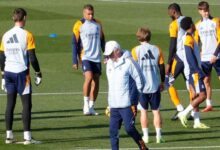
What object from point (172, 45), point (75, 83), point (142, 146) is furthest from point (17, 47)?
point (75, 83)

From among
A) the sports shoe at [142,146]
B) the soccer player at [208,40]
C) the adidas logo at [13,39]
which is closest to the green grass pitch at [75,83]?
the soccer player at [208,40]

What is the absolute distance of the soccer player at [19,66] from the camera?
64.9 feet

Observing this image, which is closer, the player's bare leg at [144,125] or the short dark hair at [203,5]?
the player's bare leg at [144,125]

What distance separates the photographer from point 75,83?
27938 mm

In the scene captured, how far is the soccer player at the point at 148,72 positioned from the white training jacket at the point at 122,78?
154cm

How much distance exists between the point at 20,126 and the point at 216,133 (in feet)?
13.3

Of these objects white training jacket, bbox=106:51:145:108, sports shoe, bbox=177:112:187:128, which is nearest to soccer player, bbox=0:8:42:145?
white training jacket, bbox=106:51:145:108

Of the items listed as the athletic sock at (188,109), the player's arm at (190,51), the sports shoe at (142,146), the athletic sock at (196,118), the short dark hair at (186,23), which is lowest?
the sports shoe at (142,146)

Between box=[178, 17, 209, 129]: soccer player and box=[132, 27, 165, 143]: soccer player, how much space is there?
1263 millimetres

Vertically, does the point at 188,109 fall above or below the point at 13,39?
below

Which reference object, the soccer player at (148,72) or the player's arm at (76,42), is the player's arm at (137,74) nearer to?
the soccer player at (148,72)

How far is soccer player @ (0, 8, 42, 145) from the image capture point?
19781mm

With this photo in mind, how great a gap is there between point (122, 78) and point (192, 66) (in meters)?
3.31

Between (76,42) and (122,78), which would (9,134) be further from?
(76,42)
